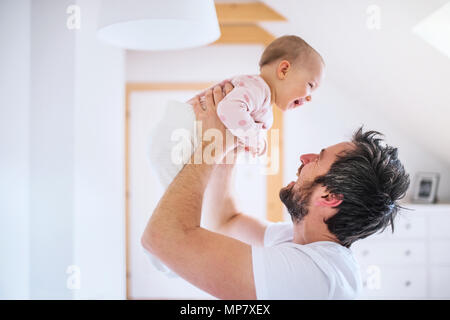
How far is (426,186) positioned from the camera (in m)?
2.33

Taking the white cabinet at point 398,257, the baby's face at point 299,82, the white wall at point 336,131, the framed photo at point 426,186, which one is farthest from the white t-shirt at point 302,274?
the framed photo at point 426,186

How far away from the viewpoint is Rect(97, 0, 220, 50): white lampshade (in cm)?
73

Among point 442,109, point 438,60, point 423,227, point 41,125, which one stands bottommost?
point 423,227

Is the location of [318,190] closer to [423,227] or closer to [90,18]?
[90,18]

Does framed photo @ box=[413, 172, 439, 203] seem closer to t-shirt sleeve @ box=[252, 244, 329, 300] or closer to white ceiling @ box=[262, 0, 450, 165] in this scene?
white ceiling @ box=[262, 0, 450, 165]

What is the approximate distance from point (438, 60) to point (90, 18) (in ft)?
3.80

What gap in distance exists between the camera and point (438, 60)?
1.29m

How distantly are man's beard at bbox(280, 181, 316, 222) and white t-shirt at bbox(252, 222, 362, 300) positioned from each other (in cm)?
9

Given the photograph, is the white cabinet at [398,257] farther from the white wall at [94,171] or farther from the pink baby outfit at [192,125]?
the pink baby outfit at [192,125]

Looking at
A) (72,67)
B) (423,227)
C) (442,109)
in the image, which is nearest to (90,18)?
(72,67)

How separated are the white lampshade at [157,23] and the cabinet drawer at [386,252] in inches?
72.9

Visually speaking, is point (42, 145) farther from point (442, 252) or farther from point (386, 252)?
point (386, 252)

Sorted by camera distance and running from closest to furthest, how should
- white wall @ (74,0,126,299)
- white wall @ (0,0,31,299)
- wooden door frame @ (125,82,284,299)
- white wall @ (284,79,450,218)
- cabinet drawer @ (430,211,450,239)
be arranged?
1. white wall @ (0,0,31,299)
2. white wall @ (74,0,126,299)
3. cabinet drawer @ (430,211,450,239)
4. white wall @ (284,79,450,218)
5. wooden door frame @ (125,82,284,299)

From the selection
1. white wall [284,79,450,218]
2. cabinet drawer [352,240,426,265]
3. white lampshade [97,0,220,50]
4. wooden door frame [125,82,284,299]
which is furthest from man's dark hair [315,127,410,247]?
wooden door frame [125,82,284,299]
